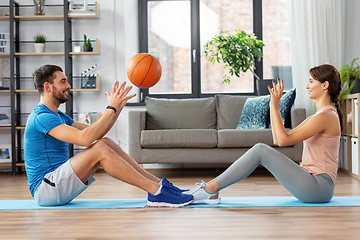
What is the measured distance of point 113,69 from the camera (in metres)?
4.59

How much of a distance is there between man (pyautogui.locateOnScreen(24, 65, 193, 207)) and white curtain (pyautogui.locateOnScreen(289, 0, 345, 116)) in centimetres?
262

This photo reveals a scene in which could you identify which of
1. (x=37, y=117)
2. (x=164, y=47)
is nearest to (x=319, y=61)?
(x=164, y=47)

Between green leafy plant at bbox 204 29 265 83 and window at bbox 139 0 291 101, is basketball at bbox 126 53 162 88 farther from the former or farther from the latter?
window at bbox 139 0 291 101

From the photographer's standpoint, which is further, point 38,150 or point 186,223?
point 38,150

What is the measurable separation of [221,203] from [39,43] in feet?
10.4

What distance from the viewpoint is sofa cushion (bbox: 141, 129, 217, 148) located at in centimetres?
361

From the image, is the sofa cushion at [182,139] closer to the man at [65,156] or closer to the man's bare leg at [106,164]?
the man at [65,156]

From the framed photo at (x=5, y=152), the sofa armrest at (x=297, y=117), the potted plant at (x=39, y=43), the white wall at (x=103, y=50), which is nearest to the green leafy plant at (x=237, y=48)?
the sofa armrest at (x=297, y=117)

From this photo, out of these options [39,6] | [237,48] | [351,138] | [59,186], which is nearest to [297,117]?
[351,138]

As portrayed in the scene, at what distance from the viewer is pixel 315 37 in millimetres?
4250

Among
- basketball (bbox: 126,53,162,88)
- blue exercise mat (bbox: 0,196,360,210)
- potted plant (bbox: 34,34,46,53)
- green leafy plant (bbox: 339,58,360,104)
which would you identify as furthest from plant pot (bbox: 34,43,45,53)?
green leafy plant (bbox: 339,58,360,104)

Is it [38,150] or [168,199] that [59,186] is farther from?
[168,199]

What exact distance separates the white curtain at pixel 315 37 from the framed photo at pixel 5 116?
3.47 metres

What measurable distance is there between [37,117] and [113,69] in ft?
8.13
